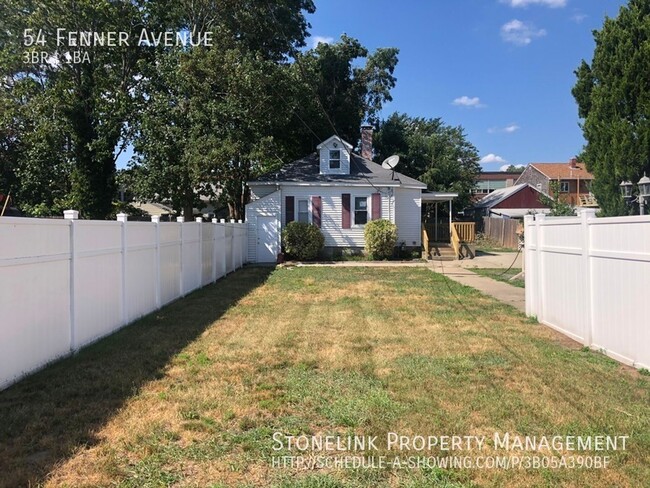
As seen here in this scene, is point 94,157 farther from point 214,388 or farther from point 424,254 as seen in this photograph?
point 214,388

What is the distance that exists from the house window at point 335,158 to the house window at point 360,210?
208cm

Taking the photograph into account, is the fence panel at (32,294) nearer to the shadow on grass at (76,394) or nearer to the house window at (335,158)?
the shadow on grass at (76,394)

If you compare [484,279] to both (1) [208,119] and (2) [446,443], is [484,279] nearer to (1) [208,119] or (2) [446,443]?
(2) [446,443]

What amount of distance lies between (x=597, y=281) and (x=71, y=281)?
20.1ft

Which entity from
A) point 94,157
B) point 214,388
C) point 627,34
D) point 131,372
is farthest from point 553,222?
point 94,157

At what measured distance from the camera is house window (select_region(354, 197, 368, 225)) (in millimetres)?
21812

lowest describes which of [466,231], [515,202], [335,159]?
[466,231]

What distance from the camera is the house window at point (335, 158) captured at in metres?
22.6

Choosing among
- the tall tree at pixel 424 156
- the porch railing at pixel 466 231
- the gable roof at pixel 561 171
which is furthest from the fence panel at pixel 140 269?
the gable roof at pixel 561 171

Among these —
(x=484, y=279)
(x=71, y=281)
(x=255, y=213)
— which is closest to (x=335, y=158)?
(x=255, y=213)

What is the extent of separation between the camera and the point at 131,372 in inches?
201

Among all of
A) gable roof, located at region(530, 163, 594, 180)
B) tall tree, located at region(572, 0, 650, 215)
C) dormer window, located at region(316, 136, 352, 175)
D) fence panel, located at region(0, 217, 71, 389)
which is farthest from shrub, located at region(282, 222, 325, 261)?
gable roof, located at region(530, 163, 594, 180)

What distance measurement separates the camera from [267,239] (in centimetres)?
2116

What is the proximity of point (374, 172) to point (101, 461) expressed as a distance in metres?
20.7
